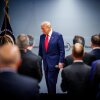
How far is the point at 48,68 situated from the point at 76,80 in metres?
1.80

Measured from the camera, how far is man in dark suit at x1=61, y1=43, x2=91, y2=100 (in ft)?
11.8

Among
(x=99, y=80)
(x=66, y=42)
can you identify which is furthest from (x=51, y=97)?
(x=99, y=80)

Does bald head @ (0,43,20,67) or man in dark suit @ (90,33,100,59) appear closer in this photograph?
bald head @ (0,43,20,67)

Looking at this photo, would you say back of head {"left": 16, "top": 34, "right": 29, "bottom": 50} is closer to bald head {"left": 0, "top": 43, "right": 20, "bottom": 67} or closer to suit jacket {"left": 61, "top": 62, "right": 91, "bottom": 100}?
suit jacket {"left": 61, "top": 62, "right": 91, "bottom": 100}

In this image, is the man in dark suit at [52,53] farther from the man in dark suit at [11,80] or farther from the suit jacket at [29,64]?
the man in dark suit at [11,80]

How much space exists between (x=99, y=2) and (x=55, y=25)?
1.08 meters

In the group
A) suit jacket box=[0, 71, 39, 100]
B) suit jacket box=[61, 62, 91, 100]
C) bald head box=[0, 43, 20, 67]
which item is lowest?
suit jacket box=[61, 62, 91, 100]

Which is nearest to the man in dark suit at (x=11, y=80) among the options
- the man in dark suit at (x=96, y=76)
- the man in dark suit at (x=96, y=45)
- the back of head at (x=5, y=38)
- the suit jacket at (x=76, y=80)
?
the suit jacket at (x=76, y=80)

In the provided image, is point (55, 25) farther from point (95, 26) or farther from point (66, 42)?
point (95, 26)

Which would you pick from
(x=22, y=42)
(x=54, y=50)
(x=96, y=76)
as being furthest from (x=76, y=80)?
(x=54, y=50)

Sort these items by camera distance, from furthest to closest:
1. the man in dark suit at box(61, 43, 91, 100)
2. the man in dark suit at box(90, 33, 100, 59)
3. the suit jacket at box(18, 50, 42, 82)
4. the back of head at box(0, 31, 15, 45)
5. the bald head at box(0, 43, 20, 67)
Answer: the back of head at box(0, 31, 15, 45) → the man in dark suit at box(90, 33, 100, 59) → the suit jacket at box(18, 50, 42, 82) → the man in dark suit at box(61, 43, 91, 100) → the bald head at box(0, 43, 20, 67)

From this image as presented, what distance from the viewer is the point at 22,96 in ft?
8.00

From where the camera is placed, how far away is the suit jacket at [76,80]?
361 centimetres

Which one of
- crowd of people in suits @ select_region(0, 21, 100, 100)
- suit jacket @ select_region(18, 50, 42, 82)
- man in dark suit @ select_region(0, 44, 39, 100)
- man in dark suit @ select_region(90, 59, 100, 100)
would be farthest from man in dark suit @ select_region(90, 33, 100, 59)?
man in dark suit @ select_region(0, 44, 39, 100)
